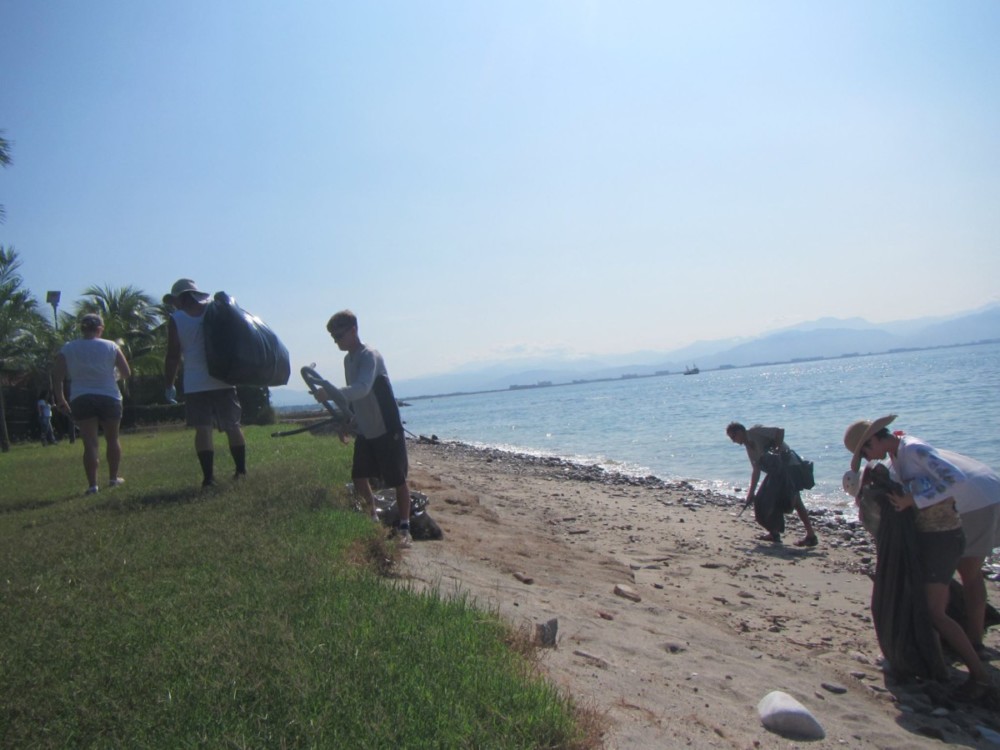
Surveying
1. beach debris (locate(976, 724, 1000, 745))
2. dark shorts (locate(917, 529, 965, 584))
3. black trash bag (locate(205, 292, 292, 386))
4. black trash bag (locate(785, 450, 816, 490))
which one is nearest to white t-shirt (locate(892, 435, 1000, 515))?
dark shorts (locate(917, 529, 965, 584))

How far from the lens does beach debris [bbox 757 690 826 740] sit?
336 cm

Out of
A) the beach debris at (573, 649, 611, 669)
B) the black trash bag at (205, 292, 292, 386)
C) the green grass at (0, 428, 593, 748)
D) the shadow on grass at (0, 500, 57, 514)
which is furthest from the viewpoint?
the shadow on grass at (0, 500, 57, 514)

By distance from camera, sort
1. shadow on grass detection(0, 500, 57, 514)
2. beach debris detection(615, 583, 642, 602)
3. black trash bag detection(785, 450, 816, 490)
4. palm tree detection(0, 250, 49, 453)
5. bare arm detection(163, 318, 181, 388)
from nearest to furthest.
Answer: beach debris detection(615, 583, 642, 602)
shadow on grass detection(0, 500, 57, 514)
bare arm detection(163, 318, 181, 388)
black trash bag detection(785, 450, 816, 490)
palm tree detection(0, 250, 49, 453)

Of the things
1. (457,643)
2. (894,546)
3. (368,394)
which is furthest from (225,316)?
(894,546)

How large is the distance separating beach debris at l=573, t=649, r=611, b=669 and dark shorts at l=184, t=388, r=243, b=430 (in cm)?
448

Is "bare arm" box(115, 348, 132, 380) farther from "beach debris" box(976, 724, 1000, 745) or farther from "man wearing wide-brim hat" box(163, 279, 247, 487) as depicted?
"beach debris" box(976, 724, 1000, 745)

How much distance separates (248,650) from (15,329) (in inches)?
1161

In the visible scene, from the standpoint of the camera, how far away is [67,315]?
114 ft

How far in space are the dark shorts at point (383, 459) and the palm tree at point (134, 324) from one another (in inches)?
1150

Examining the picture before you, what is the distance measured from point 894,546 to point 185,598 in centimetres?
399

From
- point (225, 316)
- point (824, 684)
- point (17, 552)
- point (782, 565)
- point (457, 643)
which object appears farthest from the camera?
point (782, 565)

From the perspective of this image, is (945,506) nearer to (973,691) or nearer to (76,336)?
(973,691)

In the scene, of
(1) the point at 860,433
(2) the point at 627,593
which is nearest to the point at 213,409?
(2) the point at 627,593

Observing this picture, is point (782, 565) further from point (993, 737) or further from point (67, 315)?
point (67, 315)
